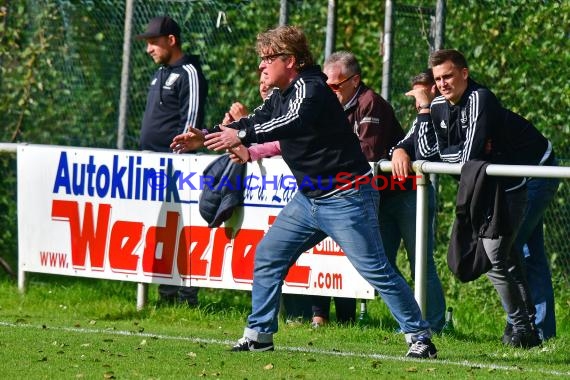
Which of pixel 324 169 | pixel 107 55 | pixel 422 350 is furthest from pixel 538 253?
pixel 107 55

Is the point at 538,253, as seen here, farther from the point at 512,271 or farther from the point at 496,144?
the point at 496,144

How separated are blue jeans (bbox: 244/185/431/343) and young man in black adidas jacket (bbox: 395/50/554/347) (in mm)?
784

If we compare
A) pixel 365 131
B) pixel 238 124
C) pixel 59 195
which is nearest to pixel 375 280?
pixel 238 124

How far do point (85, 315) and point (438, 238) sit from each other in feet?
9.75

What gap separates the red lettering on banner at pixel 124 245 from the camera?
10.5 metres

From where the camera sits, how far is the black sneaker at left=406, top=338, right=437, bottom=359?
8.11 metres

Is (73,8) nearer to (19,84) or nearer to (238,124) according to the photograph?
(19,84)

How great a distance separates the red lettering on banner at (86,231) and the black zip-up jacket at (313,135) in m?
2.88

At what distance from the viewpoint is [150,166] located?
10.5 meters

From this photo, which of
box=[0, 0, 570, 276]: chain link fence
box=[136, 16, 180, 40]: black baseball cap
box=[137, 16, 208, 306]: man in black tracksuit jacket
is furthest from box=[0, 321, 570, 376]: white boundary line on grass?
box=[0, 0, 570, 276]: chain link fence

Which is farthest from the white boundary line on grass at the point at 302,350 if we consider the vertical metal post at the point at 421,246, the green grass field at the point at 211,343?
the vertical metal post at the point at 421,246

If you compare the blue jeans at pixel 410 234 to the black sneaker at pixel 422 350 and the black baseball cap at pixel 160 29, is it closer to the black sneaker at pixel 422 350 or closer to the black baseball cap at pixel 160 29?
the black sneaker at pixel 422 350

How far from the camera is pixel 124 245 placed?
10.6 metres

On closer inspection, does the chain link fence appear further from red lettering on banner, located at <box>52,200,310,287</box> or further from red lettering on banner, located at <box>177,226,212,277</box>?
red lettering on banner, located at <box>177,226,212,277</box>
